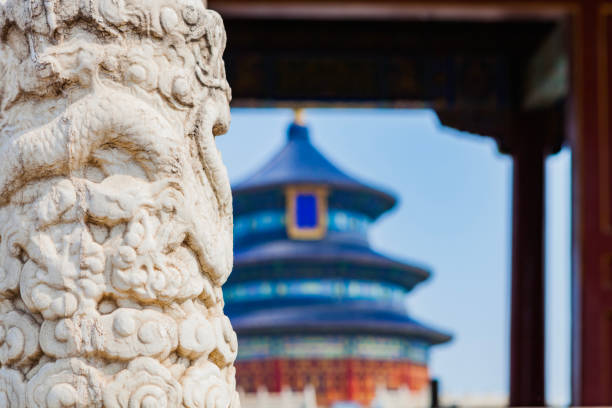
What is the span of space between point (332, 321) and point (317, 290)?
0.81 m

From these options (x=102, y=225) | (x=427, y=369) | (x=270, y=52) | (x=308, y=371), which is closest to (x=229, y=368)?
(x=102, y=225)

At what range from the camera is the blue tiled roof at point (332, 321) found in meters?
19.6

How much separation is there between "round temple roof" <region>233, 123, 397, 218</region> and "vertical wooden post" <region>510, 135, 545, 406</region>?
11.0 metres

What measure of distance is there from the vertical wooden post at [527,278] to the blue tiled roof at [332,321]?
9726 millimetres

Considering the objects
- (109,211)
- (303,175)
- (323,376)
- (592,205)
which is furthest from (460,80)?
(303,175)

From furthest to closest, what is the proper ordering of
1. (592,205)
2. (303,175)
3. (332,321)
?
(303,175) < (332,321) < (592,205)

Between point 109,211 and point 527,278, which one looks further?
point 527,278

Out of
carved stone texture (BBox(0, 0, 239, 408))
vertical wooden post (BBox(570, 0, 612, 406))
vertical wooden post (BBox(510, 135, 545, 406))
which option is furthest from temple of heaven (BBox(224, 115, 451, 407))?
carved stone texture (BBox(0, 0, 239, 408))

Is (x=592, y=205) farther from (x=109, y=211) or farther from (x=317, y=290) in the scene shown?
(x=317, y=290)

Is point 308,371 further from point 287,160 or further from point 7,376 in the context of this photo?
point 7,376

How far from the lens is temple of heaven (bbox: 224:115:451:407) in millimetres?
19609

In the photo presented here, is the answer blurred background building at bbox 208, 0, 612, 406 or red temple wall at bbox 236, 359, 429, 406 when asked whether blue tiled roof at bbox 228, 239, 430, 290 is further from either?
blurred background building at bbox 208, 0, 612, 406

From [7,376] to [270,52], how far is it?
765cm

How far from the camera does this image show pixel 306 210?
2134 cm
